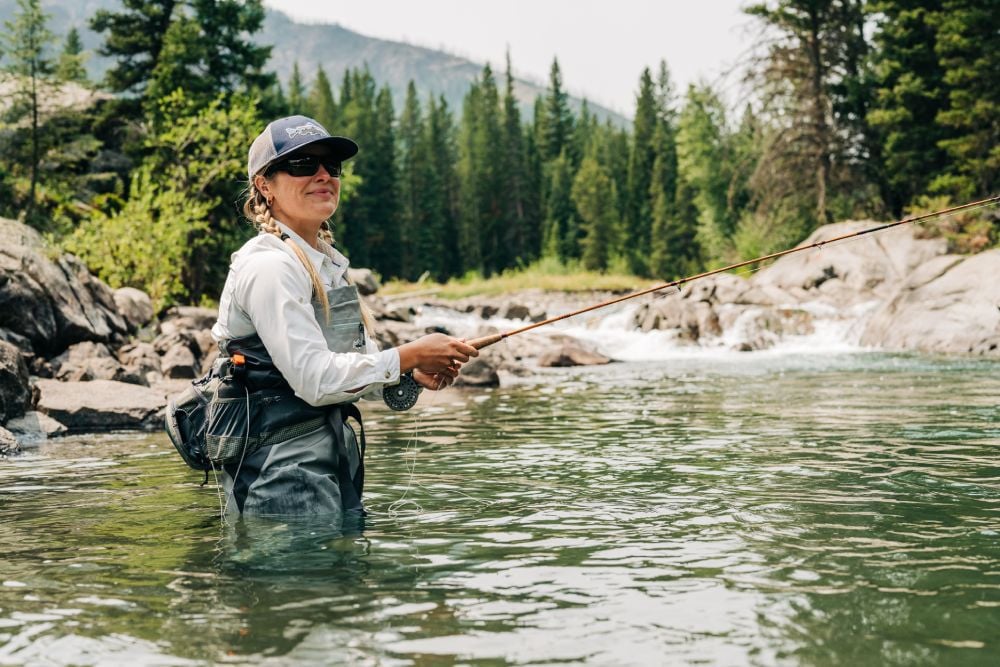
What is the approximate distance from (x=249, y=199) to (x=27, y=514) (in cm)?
294

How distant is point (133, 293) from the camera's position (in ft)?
68.7

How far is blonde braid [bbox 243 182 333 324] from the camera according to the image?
475 cm

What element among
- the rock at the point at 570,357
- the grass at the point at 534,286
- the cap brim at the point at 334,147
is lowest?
the rock at the point at 570,357

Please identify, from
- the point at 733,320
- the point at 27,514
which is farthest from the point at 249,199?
the point at 733,320

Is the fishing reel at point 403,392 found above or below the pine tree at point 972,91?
below

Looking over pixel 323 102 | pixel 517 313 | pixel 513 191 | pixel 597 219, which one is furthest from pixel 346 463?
pixel 323 102

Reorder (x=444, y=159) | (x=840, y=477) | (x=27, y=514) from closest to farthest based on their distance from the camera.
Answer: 1. (x=27, y=514)
2. (x=840, y=477)
3. (x=444, y=159)

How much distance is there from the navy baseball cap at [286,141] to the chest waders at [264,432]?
670 millimetres

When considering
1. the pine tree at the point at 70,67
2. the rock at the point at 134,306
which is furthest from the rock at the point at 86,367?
the pine tree at the point at 70,67

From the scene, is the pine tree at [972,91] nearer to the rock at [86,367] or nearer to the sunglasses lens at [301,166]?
the rock at [86,367]

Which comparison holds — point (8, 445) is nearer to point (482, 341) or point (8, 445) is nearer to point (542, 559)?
point (482, 341)

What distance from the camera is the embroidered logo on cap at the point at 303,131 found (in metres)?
4.83

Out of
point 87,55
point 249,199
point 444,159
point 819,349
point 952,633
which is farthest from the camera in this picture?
point 444,159

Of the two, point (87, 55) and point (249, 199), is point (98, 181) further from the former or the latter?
point (249, 199)
